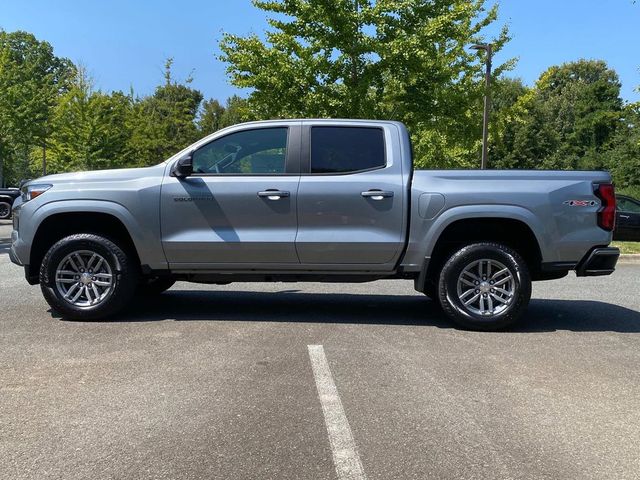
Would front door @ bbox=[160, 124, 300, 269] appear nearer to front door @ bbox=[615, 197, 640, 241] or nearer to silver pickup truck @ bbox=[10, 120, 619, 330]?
silver pickup truck @ bbox=[10, 120, 619, 330]

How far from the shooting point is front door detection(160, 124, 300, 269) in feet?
19.9

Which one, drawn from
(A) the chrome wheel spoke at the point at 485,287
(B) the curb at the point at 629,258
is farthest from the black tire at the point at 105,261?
(B) the curb at the point at 629,258

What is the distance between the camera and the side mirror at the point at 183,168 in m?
6.05

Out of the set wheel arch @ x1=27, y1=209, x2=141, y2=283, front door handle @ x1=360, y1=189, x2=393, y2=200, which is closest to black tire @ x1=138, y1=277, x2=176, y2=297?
wheel arch @ x1=27, y1=209, x2=141, y2=283

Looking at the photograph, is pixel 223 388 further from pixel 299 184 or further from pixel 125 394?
pixel 299 184

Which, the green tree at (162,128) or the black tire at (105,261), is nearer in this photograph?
the black tire at (105,261)

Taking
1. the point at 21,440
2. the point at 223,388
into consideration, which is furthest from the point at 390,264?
the point at 21,440

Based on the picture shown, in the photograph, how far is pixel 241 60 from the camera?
16.2 m

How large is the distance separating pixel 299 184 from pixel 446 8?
42.6 feet

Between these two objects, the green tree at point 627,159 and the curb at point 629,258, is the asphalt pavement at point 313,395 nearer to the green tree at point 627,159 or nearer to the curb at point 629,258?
the curb at point 629,258

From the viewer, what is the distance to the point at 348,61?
16.4 meters

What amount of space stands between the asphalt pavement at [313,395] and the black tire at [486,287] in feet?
0.61

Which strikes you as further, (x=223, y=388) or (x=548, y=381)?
(x=548, y=381)

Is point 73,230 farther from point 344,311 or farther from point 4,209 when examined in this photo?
point 4,209
